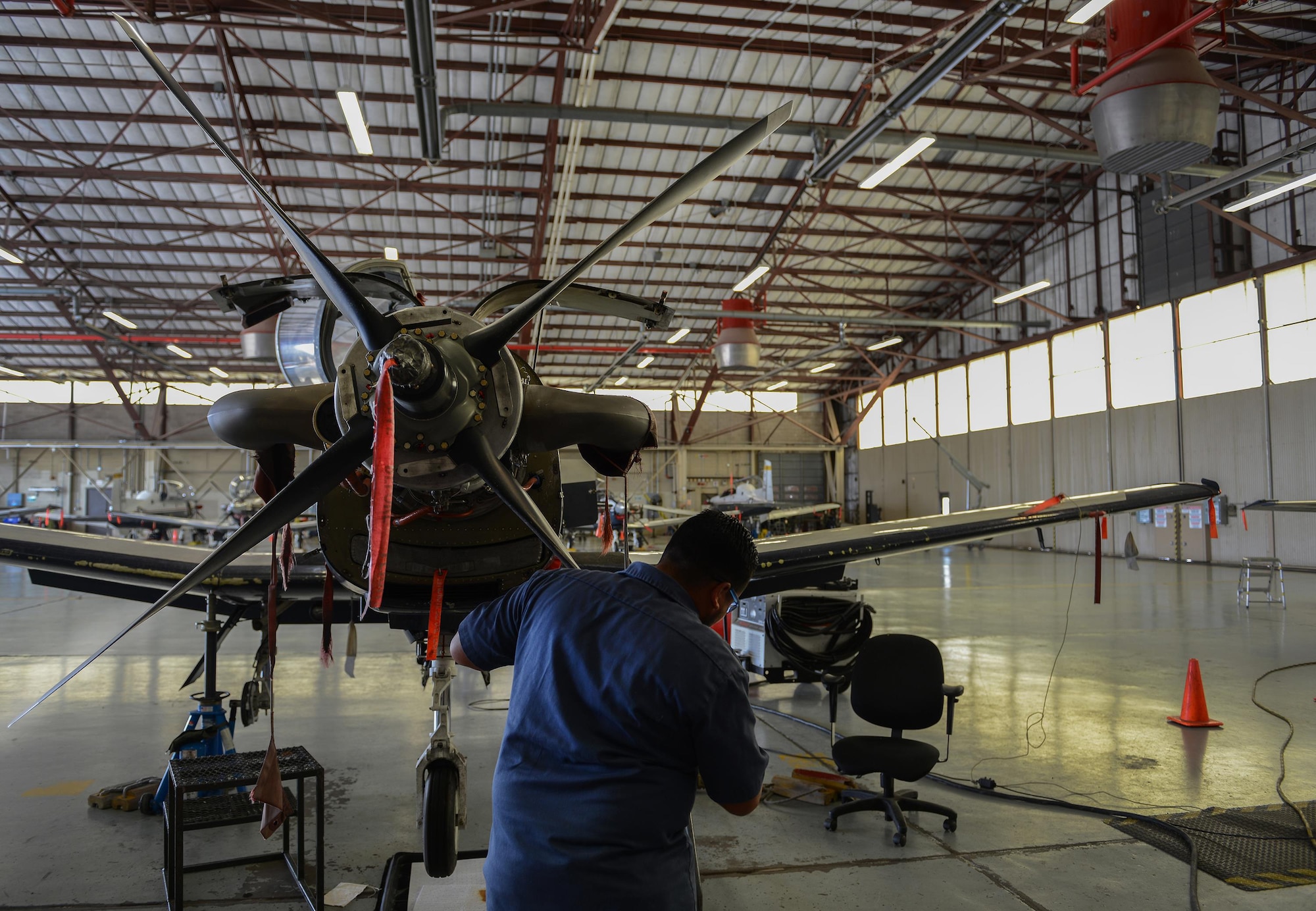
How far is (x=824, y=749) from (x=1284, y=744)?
3.22 meters

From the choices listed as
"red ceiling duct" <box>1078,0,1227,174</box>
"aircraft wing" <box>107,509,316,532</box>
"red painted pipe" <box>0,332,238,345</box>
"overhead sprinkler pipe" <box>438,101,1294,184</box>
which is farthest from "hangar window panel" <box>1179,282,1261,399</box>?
"red painted pipe" <box>0,332,238,345</box>

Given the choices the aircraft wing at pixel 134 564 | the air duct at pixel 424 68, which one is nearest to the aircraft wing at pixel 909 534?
the aircraft wing at pixel 134 564

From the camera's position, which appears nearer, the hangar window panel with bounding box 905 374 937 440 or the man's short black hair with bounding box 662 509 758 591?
the man's short black hair with bounding box 662 509 758 591

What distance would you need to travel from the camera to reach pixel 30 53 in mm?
15273

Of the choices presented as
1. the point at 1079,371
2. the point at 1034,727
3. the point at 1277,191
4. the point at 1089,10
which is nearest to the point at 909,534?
the point at 1034,727

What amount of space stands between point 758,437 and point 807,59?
77.5 feet

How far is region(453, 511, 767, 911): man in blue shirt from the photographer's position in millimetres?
1827

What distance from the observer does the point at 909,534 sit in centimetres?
539

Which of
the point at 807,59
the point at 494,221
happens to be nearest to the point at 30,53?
the point at 494,221

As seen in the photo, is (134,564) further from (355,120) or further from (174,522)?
(174,522)

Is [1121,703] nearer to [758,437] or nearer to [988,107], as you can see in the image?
[988,107]

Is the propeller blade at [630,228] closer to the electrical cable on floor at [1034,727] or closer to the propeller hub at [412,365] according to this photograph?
the propeller hub at [412,365]

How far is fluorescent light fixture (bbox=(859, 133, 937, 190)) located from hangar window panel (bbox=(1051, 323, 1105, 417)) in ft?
36.7

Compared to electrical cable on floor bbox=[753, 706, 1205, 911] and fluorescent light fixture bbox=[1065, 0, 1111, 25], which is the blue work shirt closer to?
electrical cable on floor bbox=[753, 706, 1205, 911]
